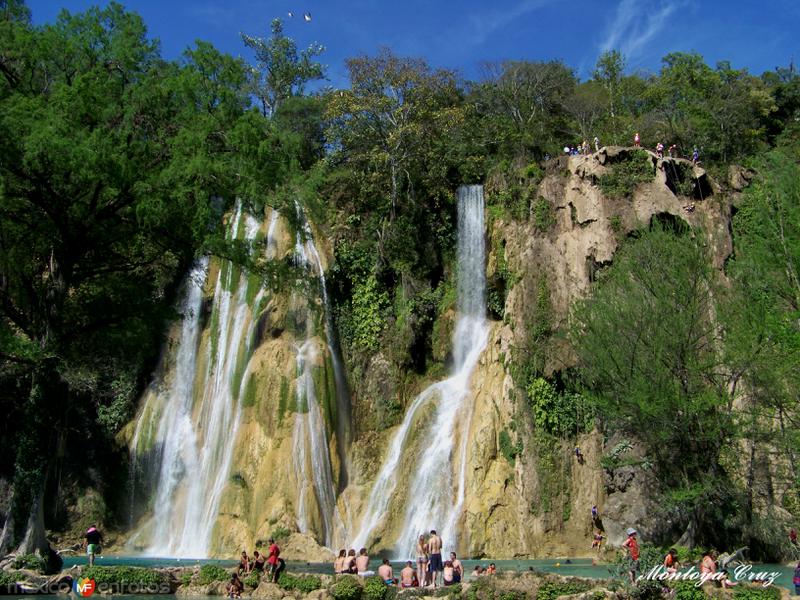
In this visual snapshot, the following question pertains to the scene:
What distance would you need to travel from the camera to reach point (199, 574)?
55.9ft

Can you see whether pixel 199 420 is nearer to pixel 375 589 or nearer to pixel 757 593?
pixel 375 589

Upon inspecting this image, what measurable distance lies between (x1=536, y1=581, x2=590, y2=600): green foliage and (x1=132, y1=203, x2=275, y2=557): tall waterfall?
54.6ft

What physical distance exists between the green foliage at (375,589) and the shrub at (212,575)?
11.0 ft

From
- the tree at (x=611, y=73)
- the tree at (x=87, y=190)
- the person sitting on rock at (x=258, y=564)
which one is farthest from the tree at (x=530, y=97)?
the person sitting on rock at (x=258, y=564)

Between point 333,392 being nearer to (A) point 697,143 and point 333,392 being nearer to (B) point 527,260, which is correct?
(B) point 527,260

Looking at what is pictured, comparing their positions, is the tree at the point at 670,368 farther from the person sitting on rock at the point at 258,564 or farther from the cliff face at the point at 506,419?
the person sitting on rock at the point at 258,564

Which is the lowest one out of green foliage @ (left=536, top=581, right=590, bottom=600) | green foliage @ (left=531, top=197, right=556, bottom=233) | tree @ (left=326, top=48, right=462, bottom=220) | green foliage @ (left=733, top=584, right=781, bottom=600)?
green foliage @ (left=733, top=584, right=781, bottom=600)

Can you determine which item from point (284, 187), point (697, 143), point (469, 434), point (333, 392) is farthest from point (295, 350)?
point (697, 143)

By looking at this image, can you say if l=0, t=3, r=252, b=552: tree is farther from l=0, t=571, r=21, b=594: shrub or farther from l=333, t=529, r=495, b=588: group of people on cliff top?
l=333, t=529, r=495, b=588: group of people on cliff top

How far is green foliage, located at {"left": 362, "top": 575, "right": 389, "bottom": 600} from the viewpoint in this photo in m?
15.0

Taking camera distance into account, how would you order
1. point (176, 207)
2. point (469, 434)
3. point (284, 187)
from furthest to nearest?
point (469, 434) → point (284, 187) → point (176, 207)

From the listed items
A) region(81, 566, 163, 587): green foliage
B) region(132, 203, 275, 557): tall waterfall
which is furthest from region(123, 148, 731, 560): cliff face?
region(81, 566, 163, 587): green foliage

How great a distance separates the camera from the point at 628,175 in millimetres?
30984

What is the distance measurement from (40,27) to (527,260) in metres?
17.7
